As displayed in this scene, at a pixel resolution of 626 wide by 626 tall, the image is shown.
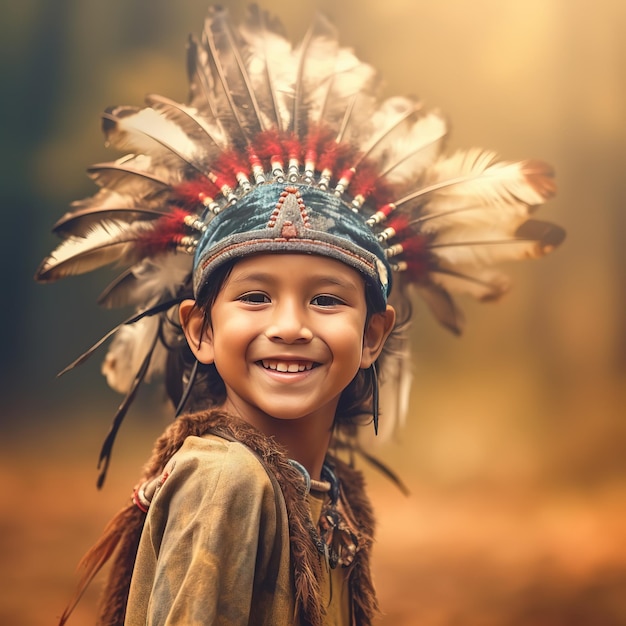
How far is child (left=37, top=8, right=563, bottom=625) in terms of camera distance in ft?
3.41

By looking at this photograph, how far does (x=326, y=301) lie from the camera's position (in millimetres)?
1181

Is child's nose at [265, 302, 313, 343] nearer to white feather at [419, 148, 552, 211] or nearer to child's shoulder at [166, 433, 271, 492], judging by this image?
child's shoulder at [166, 433, 271, 492]

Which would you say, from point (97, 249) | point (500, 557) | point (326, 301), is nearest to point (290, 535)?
point (326, 301)

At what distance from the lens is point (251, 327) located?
1147 millimetres

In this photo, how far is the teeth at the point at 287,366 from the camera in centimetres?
116

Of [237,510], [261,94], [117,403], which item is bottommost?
[117,403]

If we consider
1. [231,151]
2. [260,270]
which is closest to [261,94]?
[231,151]

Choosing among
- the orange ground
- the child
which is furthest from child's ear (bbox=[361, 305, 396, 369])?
the orange ground

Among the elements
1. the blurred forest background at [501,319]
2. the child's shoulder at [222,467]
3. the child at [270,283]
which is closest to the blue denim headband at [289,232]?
the child at [270,283]

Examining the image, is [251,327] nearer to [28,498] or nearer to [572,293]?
[28,498]

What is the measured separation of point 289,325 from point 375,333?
0.25 metres

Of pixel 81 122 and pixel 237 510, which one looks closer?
pixel 237 510

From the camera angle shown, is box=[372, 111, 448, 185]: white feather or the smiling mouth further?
box=[372, 111, 448, 185]: white feather

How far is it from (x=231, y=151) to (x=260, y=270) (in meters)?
0.30
